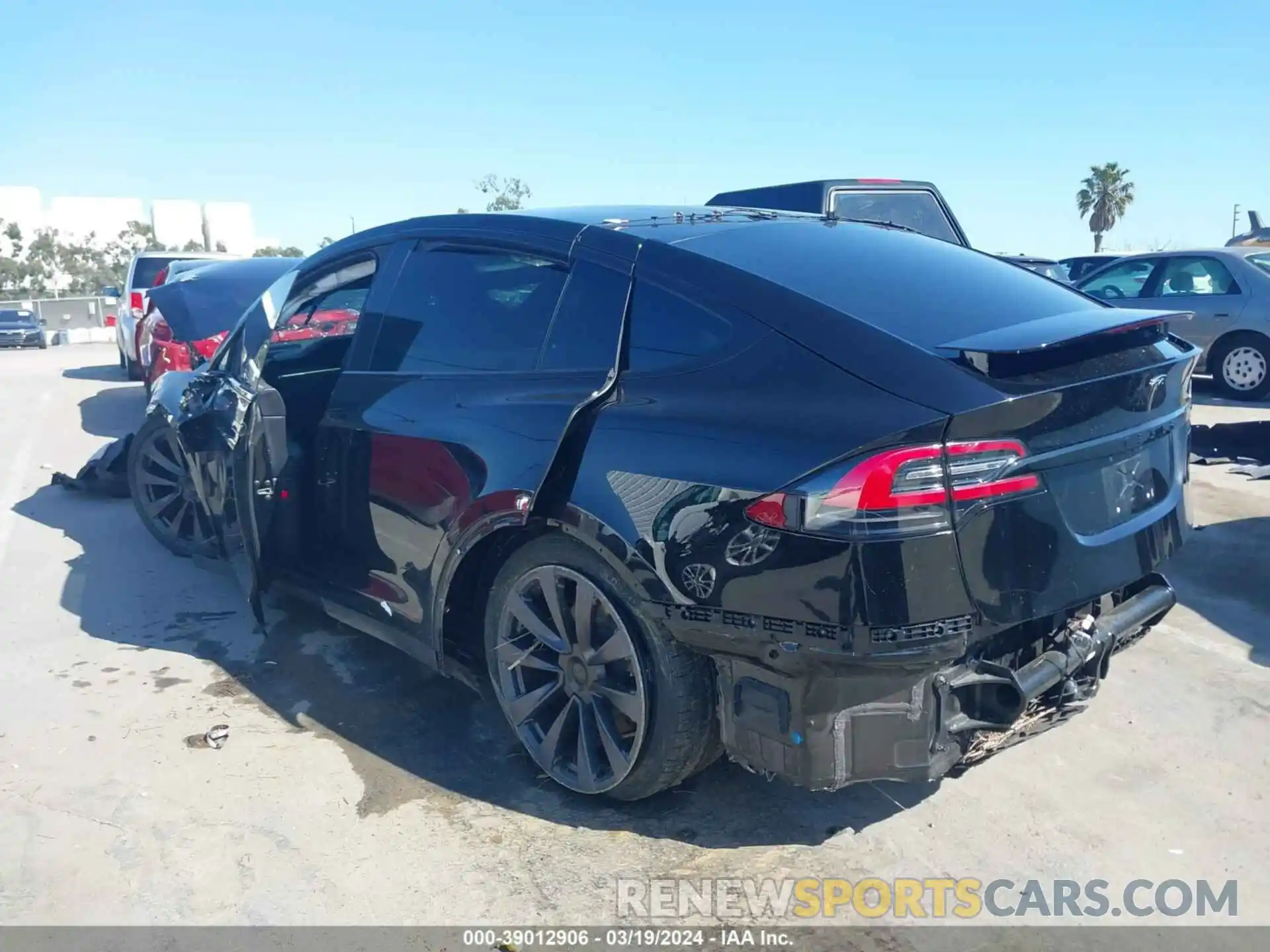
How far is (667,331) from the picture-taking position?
122 inches

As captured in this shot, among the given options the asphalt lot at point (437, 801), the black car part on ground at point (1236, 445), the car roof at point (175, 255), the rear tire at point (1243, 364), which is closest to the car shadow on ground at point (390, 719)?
the asphalt lot at point (437, 801)

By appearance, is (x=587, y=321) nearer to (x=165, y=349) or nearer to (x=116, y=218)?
(x=165, y=349)

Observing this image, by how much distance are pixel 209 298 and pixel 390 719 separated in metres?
5.41

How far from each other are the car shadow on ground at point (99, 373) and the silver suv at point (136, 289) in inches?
11.3

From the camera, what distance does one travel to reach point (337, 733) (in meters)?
3.99

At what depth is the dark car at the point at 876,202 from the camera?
8.46 m

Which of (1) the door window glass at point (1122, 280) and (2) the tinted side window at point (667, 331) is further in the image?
(1) the door window glass at point (1122, 280)

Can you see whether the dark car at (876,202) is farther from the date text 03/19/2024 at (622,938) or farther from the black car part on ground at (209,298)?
the date text 03/19/2024 at (622,938)

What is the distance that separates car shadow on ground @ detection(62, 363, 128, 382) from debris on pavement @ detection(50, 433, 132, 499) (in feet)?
29.5

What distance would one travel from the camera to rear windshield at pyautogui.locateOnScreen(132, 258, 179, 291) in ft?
48.7

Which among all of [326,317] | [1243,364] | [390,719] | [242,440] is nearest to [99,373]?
[326,317]

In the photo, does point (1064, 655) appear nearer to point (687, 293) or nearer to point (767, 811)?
point (767, 811)

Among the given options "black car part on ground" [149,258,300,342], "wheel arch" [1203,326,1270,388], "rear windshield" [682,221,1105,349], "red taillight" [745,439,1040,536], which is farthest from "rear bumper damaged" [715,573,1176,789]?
"wheel arch" [1203,326,1270,388]

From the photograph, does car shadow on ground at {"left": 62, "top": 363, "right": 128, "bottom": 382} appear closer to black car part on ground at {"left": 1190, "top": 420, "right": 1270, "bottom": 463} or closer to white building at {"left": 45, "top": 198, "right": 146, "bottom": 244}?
black car part on ground at {"left": 1190, "top": 420, "right": 1270, "bottom": 463}
